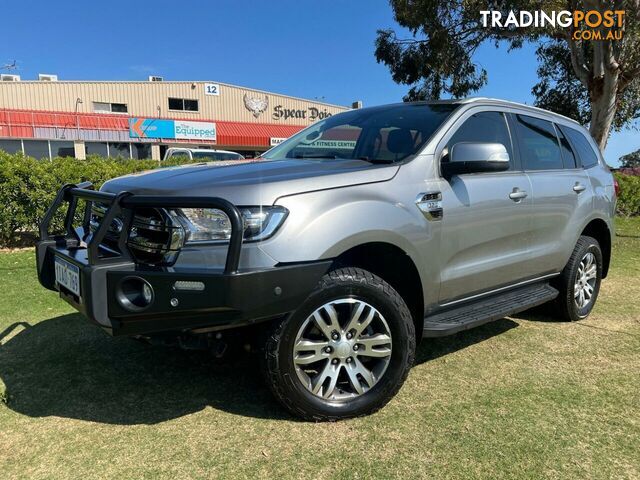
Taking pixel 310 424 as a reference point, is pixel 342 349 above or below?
above

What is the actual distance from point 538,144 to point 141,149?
1244 inches

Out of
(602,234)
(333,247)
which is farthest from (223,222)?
(602,234)

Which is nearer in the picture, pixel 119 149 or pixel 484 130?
pixel 484 130

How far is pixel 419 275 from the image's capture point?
304 centimetres

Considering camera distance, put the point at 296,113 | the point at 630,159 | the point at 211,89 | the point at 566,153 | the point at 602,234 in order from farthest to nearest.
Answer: the point at 630,159 < the point at 296,113 < the point at 211,89 < the point at 602,234 < the point at 566,153

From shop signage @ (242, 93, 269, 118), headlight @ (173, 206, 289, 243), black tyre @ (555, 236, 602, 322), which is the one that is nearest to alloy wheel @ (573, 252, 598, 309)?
black tyre @ (555, 236, 602, 322)

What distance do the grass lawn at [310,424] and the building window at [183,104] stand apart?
106ft

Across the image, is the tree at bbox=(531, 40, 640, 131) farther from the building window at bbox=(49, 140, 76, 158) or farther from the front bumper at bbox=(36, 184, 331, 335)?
the building window at bbox=(49, 140, 76, 158)

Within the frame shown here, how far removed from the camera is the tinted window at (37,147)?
27984mm

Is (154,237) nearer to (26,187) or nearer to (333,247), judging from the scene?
(333,247)

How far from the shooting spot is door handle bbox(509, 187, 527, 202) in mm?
3634

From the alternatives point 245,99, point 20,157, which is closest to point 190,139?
point 245,99

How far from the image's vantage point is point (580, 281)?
4625mm

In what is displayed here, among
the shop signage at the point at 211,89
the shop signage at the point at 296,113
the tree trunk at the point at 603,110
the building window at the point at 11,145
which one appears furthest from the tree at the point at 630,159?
the building window at the point at 11,145
